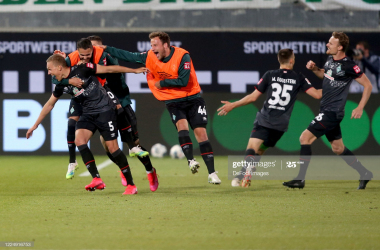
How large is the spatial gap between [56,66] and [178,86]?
1.47 metres

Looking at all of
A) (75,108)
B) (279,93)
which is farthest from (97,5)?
(279,93)

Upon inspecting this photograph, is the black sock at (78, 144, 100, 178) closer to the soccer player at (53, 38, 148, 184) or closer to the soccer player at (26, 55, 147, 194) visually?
the soccer player at (26, 55, 147, 194)

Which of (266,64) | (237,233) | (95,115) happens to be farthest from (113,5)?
(237,233)

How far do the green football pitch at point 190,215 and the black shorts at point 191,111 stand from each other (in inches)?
33.7

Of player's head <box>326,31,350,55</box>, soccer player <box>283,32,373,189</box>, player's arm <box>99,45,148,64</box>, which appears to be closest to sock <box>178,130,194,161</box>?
player's arm <box>99,45,148,64</box>

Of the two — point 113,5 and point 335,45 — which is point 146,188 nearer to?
point 335,45

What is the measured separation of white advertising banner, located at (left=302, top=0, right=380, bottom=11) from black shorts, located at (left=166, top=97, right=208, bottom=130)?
702 cm

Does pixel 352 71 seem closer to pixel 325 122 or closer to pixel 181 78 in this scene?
pixel 325 122

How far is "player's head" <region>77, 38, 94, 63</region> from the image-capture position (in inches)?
275

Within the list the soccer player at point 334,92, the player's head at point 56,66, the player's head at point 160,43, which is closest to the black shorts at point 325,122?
the soccer player at point 334,92

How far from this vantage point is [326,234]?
4586 millimetres

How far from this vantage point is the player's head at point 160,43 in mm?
7164

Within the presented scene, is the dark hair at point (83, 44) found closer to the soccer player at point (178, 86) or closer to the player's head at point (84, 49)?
the player's head at point (84, 49)

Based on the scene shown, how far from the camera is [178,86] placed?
7.34 m
